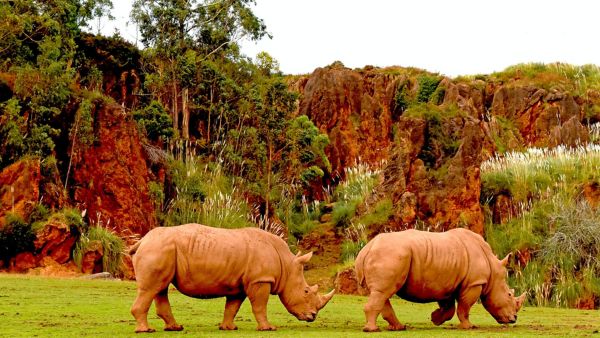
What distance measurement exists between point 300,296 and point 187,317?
9.55 feet

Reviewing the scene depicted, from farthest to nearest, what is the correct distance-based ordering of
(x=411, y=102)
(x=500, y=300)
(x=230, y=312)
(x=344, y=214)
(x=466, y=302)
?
(x=411, y=102), (x=344, y=214), (x=500, y=300), (x=466, y=302), (x=230, y=312)

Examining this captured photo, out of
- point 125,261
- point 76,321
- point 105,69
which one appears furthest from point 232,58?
point 76,321

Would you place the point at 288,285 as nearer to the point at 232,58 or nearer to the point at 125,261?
the point at 125,261

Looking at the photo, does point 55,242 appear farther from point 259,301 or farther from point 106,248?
point 259,301

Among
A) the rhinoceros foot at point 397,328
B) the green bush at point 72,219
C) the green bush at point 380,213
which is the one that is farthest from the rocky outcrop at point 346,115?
the rhinoceros foot at point 397,328

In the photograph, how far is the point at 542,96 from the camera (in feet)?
168

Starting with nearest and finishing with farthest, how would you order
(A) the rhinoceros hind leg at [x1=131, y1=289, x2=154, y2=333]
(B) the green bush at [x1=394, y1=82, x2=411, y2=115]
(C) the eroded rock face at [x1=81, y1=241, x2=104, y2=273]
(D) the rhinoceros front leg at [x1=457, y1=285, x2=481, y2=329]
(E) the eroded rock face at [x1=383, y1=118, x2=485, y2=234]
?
(A) the rhinoceros hind leg at [x1=131, y1=289, x2=154, y2=333], (D) the rhinoceros front leg at [x1=457, y1=285, x2=481, y2=329], (C) the eroded rock face at [x1=81, y1=241, x2=104, y2=273], (E) the eroded rock face at [x1=383, y1=118, x2=485, y2=234], (B) the green bush at [x1=394, y1=82, x2=411, y2=115]

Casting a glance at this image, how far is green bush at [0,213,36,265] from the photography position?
25719 mm

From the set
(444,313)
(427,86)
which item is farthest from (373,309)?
(427,86)

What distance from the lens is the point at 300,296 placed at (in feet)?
46.8

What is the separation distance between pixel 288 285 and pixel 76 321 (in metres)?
3.41

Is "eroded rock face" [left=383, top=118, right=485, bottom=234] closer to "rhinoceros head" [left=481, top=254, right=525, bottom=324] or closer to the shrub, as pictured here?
the shrub

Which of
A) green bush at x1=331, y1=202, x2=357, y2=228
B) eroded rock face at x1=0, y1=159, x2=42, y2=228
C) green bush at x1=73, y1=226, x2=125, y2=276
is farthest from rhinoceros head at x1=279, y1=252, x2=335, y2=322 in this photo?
green bush at x1=331, y1=202, x2=357, y2=228

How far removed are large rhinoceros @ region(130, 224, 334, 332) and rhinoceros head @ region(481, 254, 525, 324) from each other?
9.66 ft
